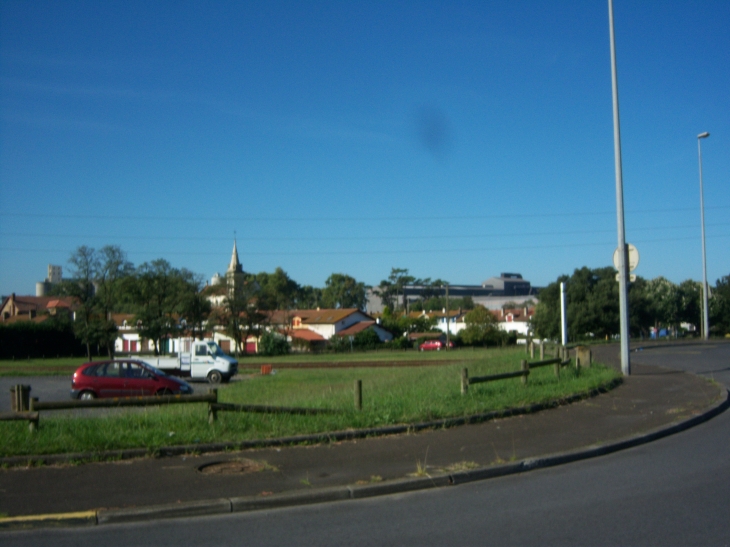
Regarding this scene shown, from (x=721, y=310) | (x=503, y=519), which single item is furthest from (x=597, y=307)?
(x=503, y=519)

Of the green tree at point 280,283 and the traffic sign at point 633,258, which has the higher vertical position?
the green tree at point 280,283

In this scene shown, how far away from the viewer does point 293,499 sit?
7.32 m

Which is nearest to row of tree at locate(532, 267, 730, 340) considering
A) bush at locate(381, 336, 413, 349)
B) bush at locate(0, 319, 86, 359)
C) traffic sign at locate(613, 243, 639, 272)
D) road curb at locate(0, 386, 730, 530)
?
bush at locate(381, 336, 413, 349)

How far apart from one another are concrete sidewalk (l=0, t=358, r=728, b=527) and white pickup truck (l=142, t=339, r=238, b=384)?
24.5 meters

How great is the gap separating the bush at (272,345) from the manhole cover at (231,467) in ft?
209

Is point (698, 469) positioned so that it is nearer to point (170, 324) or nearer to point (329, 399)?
point (329, 399)

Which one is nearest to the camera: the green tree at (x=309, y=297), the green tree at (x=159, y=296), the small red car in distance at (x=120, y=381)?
the small red car in distance at (x=120, y=381)

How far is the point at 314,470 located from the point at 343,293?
13525cm

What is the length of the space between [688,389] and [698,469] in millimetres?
8247

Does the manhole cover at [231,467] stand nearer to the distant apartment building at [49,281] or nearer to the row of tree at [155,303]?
the row of tree at [155,303]

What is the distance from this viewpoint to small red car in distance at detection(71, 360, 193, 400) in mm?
22266

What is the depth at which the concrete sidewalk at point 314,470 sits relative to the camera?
7141mm

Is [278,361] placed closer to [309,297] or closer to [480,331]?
[480,331]

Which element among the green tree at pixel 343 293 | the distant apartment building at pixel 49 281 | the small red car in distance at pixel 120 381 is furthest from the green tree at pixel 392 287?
the small red car in distance at pixel 120 381
